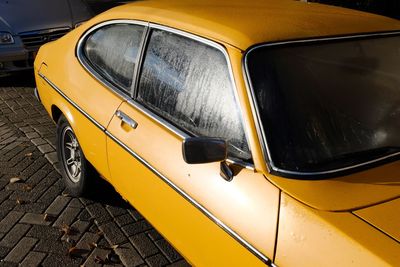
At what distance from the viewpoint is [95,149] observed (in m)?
3.35

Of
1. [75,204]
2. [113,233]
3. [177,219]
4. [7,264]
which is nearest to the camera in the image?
[177,219]

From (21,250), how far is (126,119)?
3.96ft

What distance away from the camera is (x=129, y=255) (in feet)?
10.7

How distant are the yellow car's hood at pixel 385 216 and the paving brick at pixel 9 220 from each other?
263 cm

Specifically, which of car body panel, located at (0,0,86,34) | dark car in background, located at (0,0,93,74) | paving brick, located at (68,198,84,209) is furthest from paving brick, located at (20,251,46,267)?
car body panel, located at (0,0,86,34)

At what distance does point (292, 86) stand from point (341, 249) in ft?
2.84

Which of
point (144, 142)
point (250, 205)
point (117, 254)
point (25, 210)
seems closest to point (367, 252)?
point (250, 205)

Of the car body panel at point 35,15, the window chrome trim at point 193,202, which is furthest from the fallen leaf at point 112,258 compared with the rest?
the car body panel at point 35,15

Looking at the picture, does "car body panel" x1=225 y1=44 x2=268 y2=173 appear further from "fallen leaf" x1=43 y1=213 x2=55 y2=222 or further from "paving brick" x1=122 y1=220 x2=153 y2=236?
"fallen leaf" x1=43 y1=213 x2=55 y2=222

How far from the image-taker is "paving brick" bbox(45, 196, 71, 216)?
12.3 feet

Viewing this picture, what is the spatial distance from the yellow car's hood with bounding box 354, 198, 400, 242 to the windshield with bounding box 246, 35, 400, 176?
270mm

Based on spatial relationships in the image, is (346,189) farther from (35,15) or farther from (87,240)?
(35,15)

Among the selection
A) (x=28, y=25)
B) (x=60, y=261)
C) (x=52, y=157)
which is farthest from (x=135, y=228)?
(x=28, y=25)

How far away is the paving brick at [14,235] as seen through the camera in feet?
11.1
